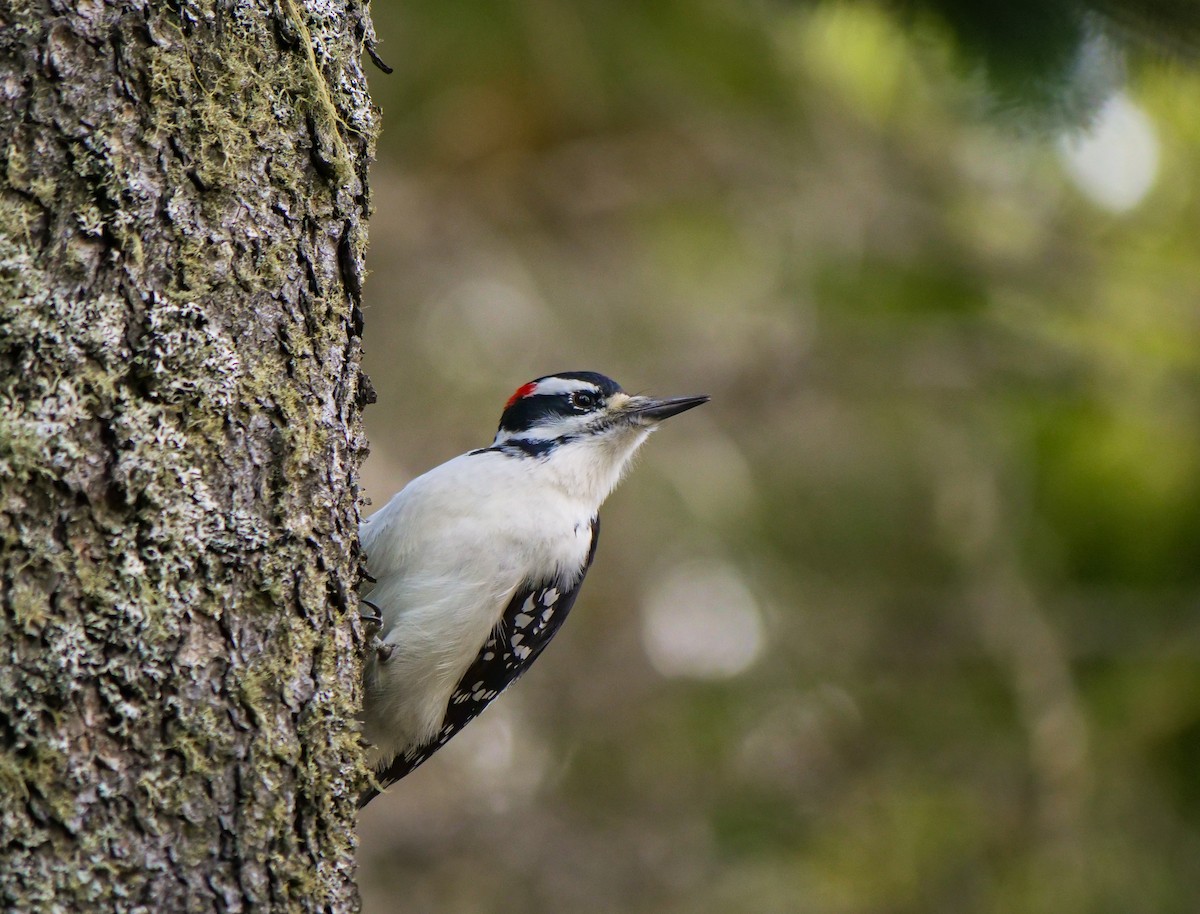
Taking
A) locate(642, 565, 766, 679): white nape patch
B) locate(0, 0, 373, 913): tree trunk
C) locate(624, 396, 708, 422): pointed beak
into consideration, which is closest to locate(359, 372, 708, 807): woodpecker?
locate(624, 396, 708, 422): pointed beak

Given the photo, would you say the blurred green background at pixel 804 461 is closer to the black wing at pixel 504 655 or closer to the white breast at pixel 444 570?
the black wing at pixel 504 655

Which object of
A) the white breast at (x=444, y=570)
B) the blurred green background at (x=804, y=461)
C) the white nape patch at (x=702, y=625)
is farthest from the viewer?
the white nape patch at (x=702, y=625)

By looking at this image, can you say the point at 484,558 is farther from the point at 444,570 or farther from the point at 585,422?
the point at 585,422

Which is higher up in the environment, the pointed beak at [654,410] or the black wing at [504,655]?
the pointed beak at [654,410]

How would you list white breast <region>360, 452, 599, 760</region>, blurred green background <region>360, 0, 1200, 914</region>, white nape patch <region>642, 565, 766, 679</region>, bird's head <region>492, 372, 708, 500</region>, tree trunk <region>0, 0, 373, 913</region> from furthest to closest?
1. white nape patch <region>642, 565, 766, 679</region>
2. blurred green background <region>360, 0, 1200, 914</region>
3. bird's head <region>492, 372, 708, 500</region>
4. white breast <region>360, 452, 599, 760</region>
5. tree trunk <region>0, 0, 373, 913</region>

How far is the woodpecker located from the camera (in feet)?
12.1

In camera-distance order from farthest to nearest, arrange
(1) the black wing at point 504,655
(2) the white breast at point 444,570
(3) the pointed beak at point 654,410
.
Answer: (3) the pointed beak at point 654,410
(1) the black wing at point 504,655
(2) the white breast at point 444,570

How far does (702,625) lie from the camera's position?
8477 mm

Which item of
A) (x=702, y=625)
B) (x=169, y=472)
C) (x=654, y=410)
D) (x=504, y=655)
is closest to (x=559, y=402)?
(x=654, y=410)

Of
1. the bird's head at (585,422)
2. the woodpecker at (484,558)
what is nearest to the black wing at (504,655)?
the woodpecker at (484,558)

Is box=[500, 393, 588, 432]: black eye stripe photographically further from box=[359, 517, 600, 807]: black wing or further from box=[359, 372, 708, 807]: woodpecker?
box=[359, 517, 600, 807]: black wing

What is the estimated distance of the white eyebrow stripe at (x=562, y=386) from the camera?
434cm

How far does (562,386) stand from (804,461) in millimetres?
4580

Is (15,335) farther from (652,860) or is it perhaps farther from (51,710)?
(652,860)
